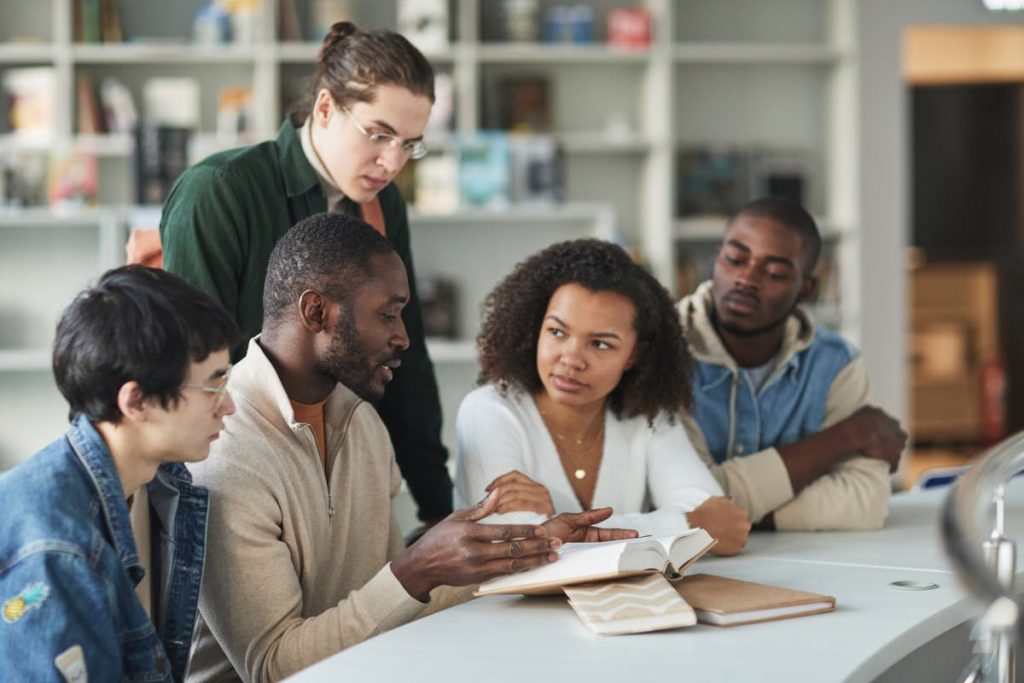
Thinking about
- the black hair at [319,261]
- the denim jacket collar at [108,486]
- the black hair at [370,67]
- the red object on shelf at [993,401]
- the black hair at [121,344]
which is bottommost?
the red object on shelf at [993,401]

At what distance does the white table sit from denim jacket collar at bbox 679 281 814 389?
54 cm

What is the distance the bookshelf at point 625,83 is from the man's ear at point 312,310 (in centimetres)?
347

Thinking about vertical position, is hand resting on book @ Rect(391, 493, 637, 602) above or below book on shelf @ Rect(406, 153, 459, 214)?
below

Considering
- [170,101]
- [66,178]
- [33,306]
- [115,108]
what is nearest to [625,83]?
[170,101]

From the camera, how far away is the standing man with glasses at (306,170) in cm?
217

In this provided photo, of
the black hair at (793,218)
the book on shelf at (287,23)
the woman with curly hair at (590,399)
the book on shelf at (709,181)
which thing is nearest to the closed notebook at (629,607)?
the woman with curly hair at (590,399)

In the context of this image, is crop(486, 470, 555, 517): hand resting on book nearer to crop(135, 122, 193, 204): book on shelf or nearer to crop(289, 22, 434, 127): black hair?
crop(289, 22, 434, 127): black hair

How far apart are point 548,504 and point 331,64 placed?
2.74 ft

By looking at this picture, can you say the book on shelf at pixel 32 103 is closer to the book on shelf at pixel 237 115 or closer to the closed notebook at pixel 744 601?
the book on shelf at pixel 237 115

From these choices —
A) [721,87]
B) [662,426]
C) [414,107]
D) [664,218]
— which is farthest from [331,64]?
[721,87]

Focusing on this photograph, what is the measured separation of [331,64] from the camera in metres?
2.25

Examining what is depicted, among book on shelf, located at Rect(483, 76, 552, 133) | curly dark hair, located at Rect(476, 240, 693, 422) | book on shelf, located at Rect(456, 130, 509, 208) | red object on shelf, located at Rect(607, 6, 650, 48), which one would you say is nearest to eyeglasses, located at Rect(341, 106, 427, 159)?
curly dark hair, located at Rect(476, 240, 693, 422)

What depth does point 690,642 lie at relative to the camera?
5.15 ft

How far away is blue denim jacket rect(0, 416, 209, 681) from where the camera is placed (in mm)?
1418
